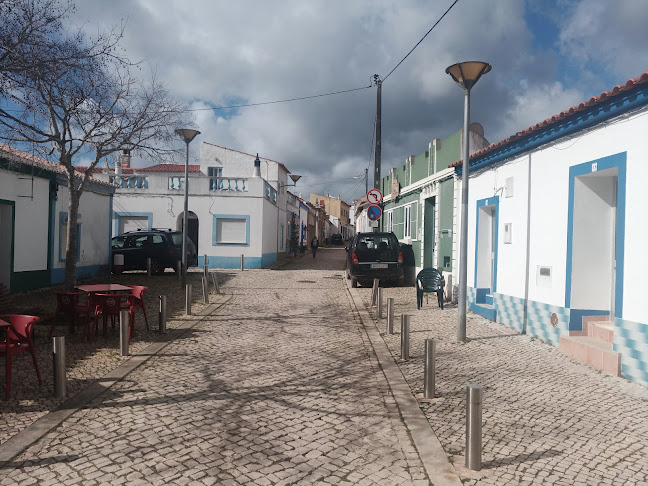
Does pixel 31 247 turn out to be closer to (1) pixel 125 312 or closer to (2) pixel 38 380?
(1) pixel 125 312

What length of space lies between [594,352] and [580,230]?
182cm

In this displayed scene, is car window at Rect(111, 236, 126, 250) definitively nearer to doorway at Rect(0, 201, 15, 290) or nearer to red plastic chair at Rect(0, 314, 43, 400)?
doorway at Rect(0, 201, 15, 290)

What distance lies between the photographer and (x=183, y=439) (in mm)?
4070

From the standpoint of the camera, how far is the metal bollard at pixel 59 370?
507cm

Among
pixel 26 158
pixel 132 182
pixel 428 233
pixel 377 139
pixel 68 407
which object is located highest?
pixel 377 139

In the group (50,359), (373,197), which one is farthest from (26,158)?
(373,197)

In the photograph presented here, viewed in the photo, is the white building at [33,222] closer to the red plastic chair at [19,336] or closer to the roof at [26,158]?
the roof at [26,158]

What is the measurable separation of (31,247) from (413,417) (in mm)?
12112

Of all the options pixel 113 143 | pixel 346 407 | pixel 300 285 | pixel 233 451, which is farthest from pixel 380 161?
pixel 233 451

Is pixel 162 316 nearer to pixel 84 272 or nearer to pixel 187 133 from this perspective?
pixel 187 133

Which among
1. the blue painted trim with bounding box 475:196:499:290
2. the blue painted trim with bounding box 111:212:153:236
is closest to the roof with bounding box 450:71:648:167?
the blue painted trim with bounding box 475:196:499:290

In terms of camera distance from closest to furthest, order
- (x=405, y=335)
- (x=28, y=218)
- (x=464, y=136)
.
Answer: (x=405, y=335) → (x=464, y=136) → (x=28, y=218)

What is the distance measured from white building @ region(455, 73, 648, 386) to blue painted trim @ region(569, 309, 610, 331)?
1 centimetres

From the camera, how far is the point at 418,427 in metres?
4.43
